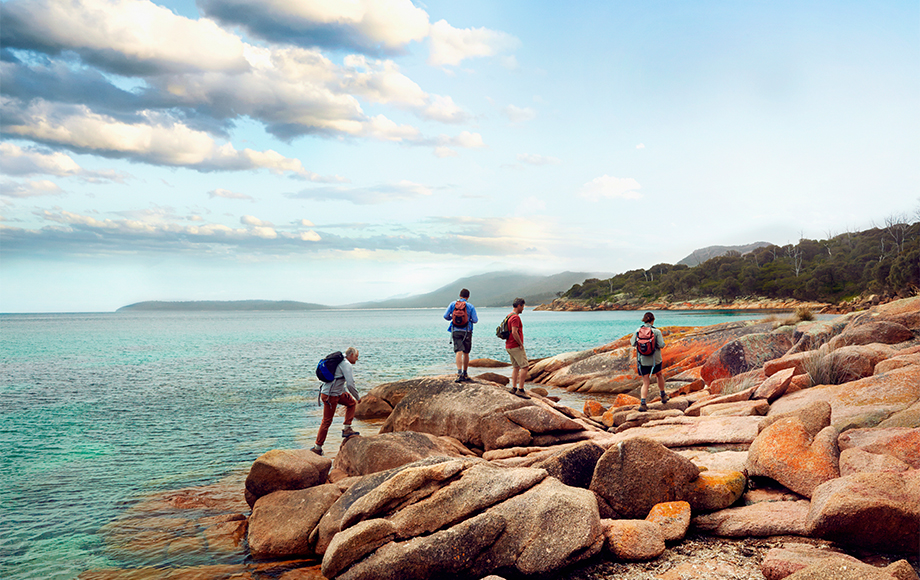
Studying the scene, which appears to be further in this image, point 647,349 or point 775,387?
point 647,349

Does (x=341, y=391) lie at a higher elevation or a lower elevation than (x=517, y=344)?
lower

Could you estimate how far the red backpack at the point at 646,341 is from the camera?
49.0 feet

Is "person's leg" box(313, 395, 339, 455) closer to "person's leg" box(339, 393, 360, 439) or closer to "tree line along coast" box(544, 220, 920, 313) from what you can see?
"person's leg" box(339, 393, 360, 439)

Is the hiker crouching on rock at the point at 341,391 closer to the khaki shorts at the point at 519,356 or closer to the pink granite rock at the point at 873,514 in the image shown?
the khaki shorts at the point at 519,356

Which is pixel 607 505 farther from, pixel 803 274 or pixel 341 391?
pixel 803 274

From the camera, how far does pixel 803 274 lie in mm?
121125

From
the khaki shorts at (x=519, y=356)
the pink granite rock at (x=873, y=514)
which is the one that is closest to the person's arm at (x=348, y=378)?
the khaki shorts at (x=519, y=356)

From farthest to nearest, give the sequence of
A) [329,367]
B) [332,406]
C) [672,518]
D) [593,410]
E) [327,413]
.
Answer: [593,410], [327,413], [332,406], [329,367], [672,518]

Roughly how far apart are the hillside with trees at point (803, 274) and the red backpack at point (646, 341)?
73.4m

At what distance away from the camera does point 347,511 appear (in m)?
8.14

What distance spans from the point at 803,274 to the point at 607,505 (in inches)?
5429

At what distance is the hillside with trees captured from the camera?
280 feet

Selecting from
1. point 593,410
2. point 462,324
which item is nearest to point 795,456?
point 462,324

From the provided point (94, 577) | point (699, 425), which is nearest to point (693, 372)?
point (699, 425)
